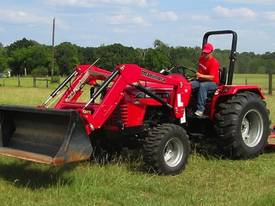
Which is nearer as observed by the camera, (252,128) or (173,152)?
(173,152)

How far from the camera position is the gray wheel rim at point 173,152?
7383mm

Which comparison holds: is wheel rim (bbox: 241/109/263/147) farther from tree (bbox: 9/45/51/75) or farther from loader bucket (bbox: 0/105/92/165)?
tree (bbox: 9/45/51/75)

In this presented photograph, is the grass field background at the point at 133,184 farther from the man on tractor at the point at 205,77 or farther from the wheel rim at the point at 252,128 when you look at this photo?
the man on tractor at the point at 205,77

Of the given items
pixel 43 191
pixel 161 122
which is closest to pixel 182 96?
pixel 161 122

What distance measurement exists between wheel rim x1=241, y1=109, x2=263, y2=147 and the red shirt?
0.92m

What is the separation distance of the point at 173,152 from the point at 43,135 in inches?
73.9

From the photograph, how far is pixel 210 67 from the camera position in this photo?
8.45 metres

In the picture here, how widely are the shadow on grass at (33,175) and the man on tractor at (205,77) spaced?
7.34 ft

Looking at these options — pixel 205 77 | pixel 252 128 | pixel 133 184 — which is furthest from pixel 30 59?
pixel 133 184

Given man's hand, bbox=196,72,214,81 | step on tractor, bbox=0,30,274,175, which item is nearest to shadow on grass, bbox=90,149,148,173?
step on tractor, bbox=0,30,274,175

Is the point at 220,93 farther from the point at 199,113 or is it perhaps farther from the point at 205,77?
the point at 199,113

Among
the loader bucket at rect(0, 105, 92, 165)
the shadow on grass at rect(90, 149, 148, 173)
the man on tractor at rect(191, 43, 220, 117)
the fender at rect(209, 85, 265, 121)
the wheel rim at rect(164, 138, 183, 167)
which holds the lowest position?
the shadow on grass at rect(90, 149, 148, 173)

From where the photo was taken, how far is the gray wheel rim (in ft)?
24.2

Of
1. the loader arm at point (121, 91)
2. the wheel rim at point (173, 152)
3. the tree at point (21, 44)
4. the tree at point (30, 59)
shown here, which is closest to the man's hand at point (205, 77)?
the loader arm at point (121, 91)
